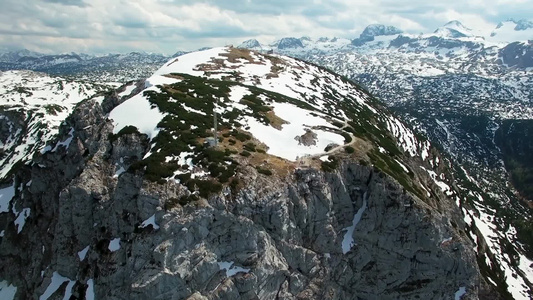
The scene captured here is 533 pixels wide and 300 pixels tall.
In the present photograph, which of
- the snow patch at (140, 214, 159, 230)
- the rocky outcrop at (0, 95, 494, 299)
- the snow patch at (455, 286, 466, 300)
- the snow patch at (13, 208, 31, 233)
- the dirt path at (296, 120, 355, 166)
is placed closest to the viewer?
the rocky outcrop at (0, 95, 494, 299)

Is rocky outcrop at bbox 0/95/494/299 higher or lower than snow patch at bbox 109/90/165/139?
lower

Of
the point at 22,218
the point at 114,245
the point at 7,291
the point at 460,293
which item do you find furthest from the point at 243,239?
the point at 22,218

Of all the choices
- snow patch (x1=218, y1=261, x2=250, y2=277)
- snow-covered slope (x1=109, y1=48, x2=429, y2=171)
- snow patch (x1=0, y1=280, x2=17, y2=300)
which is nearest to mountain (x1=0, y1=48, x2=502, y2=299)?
snow patch (x1=218, y1=261, x2=250, y2=277)

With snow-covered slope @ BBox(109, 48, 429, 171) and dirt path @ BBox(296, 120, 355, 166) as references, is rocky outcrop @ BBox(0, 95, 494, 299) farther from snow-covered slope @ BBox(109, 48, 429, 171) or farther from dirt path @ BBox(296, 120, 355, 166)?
snow-covered slope @ BBox(109, 48, 429, 171)

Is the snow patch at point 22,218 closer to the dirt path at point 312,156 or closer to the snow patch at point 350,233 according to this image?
the dirt path at point 312,156

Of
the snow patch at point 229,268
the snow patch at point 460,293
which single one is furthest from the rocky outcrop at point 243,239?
the snow patch at point 460,293

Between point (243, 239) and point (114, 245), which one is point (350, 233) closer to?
point (243, 239)
